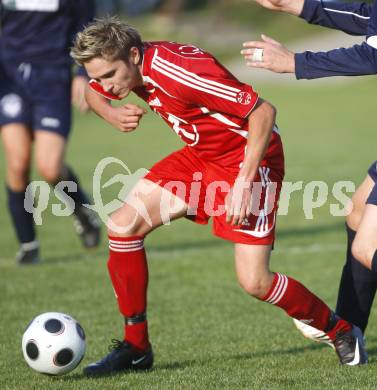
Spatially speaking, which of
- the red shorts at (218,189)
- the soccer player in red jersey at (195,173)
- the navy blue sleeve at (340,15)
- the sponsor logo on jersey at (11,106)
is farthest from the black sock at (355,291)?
the sponsor logo on jersey at (11,106)

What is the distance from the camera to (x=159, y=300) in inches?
262

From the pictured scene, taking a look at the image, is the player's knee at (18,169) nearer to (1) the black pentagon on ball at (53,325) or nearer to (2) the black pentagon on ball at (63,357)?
(1) the black pentagon on ball at (53,325)

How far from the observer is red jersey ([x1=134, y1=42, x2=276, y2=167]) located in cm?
442

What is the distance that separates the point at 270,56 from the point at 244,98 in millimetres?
249

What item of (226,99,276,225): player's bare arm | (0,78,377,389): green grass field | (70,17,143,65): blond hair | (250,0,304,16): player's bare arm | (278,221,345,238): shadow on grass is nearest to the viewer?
(226,99,276,225): player's bare arm

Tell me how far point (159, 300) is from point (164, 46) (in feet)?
8.20

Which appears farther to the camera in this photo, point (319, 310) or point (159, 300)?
point (159, 300)

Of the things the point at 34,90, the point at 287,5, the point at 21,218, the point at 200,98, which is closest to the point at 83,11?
Answer: the point at 34,90

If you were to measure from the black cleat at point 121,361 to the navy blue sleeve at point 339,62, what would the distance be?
5.37 feet

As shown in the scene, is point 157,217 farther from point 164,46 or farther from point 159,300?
point 159,300

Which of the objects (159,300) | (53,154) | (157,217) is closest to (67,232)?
(53,154)

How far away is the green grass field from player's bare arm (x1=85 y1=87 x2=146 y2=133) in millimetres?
1281

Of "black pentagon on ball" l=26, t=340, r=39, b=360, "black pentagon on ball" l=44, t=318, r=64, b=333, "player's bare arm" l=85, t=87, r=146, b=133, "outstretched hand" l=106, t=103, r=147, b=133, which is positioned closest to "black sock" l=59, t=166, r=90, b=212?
"player's bare arm" l=85, t=87, r=146, b=133

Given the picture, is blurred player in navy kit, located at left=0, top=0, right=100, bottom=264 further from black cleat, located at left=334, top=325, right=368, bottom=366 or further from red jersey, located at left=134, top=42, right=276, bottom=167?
black cleat, located at left=334, top=325, right=368, bottom=366
